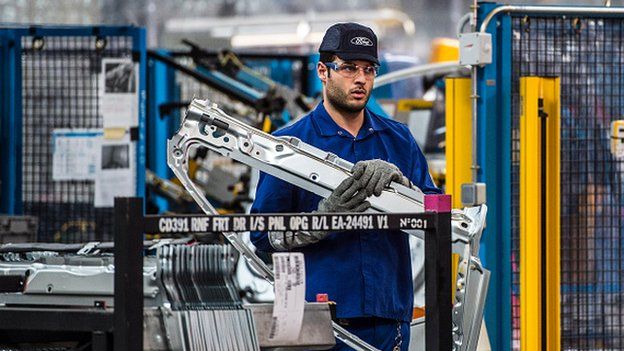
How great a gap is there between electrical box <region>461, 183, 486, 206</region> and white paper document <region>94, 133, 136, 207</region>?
278 centimetres

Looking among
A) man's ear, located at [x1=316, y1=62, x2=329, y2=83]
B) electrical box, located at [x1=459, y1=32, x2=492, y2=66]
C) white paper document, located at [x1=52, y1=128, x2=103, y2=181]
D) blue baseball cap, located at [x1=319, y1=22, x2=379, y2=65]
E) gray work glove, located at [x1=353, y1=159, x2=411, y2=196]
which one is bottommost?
gray work glove, located at [x1=353, y1=159, x2=411, y2=196]

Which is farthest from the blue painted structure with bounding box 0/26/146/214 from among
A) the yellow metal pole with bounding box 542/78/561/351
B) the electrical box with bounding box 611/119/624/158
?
the electrical box with bounding box 611/119/624/158

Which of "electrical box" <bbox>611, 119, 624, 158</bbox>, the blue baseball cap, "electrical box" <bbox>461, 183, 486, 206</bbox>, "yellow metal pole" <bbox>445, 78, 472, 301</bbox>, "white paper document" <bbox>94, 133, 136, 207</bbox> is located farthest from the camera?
"white paper document" <bbox>94, 133, 136, 207</bbox>

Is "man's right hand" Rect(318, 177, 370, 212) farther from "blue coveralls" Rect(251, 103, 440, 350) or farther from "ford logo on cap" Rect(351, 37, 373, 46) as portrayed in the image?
"ford logo on cap" Rect(351, 37, 373, 46)

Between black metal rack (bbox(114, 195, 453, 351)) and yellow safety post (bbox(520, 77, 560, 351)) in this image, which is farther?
yellow safety post (bbox(520, 77, 560, 351))

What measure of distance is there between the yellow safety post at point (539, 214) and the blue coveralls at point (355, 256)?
1.19 meters

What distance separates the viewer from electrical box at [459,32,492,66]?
5.62 meters

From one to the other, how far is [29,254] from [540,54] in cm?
279

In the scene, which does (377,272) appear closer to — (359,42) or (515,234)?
(359,42)

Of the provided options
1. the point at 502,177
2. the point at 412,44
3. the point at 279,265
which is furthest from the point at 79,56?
the point at 412,44

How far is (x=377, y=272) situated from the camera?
14.3 ft

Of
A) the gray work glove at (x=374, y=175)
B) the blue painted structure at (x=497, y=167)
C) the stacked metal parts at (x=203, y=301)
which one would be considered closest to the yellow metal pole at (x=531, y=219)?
the blue painted structure at (x=497, y=167)

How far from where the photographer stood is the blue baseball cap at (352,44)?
440cm

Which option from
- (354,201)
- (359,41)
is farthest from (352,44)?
(354,201)
